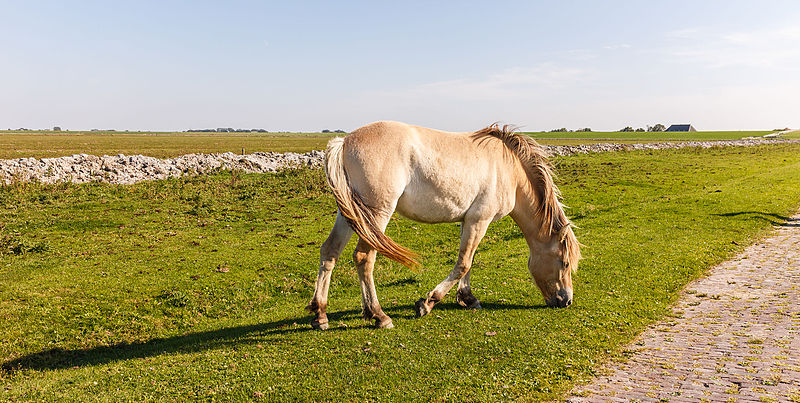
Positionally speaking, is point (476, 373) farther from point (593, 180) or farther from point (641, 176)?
point (641, 176)

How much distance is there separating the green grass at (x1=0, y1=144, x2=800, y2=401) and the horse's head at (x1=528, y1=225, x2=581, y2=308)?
0.31 meters

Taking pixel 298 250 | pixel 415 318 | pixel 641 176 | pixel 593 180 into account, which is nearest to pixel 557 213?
pixel 415 318

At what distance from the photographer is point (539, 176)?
7.72 metres

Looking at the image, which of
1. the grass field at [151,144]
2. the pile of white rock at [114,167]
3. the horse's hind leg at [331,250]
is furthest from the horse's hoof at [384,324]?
the grass field at [151,144]

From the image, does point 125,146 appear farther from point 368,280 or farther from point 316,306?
point 368,280

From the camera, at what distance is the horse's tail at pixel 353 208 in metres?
6.21

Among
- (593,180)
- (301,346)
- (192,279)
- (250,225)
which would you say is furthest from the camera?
(593,180)

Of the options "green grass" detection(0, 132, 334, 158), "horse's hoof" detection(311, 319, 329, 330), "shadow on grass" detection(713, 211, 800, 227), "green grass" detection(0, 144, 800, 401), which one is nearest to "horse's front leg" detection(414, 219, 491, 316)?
"green grass" detection(0, 144, 800, 401)

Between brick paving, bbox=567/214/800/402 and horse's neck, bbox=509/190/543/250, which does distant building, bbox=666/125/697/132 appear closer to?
brick paving, bbox=567/214/800/402

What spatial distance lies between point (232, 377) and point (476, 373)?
297 centimetres

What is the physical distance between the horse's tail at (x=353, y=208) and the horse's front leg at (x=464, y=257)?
1.32 metres

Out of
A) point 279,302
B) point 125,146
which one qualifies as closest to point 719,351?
point 279,302

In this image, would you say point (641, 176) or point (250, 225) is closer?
point (250, 225)

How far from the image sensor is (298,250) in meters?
12.9
